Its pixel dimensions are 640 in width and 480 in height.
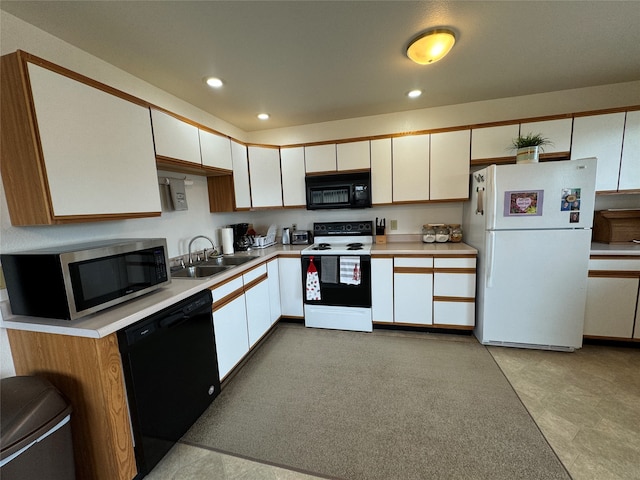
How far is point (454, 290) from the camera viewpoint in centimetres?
261

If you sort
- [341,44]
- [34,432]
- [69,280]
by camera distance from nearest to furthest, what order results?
1. [34,432]
2. [69,280]
3. [341,44]

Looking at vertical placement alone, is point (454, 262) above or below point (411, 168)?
below

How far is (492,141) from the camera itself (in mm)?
2619

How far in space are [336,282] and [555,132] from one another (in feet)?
8.48

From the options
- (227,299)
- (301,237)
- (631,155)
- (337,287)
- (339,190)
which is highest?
(631,155)

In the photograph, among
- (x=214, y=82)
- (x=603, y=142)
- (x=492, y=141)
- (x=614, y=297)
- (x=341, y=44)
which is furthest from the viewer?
(x=492, y=141)

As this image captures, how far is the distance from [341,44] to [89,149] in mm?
1674

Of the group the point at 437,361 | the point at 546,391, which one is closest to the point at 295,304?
the point at 437,361

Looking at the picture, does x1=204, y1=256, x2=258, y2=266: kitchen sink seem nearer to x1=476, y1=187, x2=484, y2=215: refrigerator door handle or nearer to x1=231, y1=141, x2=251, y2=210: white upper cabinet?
x1=231, y1=141, x2=251, y2=210: white upper cabinet

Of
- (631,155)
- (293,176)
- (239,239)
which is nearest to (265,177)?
(293,176)

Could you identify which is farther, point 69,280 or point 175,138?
point 175,138

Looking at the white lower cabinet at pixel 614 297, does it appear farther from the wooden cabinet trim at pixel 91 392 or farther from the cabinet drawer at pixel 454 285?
the wooden cabinet trim at pixel 91 392

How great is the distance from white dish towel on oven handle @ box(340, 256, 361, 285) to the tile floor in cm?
143

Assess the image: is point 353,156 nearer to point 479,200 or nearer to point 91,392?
point 479,200
